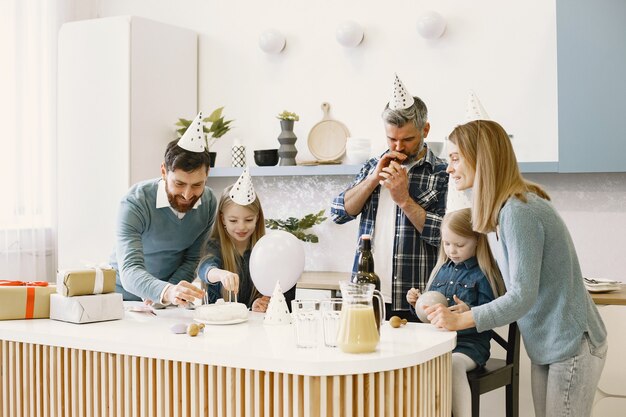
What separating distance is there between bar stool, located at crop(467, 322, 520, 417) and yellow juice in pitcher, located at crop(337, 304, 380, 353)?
2.33 ft

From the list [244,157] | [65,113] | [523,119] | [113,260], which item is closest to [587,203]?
[523,119]

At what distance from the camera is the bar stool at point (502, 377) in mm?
2385

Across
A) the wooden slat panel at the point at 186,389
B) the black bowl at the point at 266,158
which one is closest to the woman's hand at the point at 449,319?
the wooden slat panel at the point at 186,389

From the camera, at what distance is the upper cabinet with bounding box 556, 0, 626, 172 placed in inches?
132

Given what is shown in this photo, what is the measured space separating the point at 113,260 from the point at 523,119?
2114 mm

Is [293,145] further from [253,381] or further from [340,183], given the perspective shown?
[253,381]

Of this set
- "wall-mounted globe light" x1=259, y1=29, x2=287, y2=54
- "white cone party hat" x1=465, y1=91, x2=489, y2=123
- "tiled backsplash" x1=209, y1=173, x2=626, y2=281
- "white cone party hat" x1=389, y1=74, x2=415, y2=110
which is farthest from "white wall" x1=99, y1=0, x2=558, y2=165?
"white cone party hat" x1=389, y1=74, x2=415, y2=110

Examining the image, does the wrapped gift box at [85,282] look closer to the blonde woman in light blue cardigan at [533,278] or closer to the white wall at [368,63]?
the blonde woman in light blue cardigan at [533,278]

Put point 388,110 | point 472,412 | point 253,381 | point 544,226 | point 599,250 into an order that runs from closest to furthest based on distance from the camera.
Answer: point 253,381 < point 544,226 < point 472,412 < point 388,110 < point 599,250

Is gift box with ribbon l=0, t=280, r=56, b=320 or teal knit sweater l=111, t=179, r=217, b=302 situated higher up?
teal knit sweater l=111, t=179, r=217, b=302

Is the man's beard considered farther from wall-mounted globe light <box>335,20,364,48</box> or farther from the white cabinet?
wall-mounted globe light <box>335,20,364,48</box>

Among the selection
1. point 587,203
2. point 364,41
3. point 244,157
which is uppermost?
point 364,41

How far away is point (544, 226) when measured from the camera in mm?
2086

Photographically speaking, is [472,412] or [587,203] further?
[587,203]
